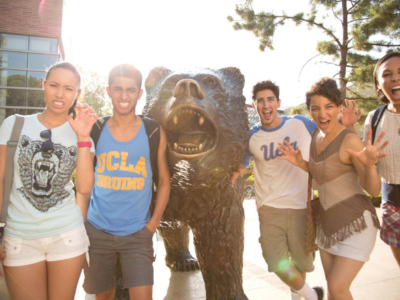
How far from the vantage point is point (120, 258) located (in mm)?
1924

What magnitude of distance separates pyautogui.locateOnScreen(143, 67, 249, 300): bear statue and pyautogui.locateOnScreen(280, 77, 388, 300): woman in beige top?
45cm

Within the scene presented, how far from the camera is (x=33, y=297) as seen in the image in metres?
1.64

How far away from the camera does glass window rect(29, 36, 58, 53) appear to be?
11.8 m

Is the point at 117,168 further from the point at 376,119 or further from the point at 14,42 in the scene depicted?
the point at 14,42

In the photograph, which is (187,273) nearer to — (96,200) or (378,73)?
(96,200)

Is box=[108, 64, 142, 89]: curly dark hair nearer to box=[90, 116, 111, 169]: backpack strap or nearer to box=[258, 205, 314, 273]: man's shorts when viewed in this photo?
box=[90, 116, 111, 169]: backpack strap

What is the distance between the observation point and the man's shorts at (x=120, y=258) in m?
1.87

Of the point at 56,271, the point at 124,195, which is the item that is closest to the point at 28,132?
the point at 124,195

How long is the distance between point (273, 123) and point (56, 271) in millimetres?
1750

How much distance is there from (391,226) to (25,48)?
12825 mm

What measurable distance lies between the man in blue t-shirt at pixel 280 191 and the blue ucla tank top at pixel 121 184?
72cm

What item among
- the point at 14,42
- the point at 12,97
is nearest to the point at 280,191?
the point at 12,97

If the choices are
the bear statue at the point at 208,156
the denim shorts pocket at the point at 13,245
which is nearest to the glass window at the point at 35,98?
the bear statue at the point at 208,156

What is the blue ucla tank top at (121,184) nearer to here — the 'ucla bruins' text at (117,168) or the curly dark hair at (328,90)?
the 'ucla bruins' text at (117,168)
